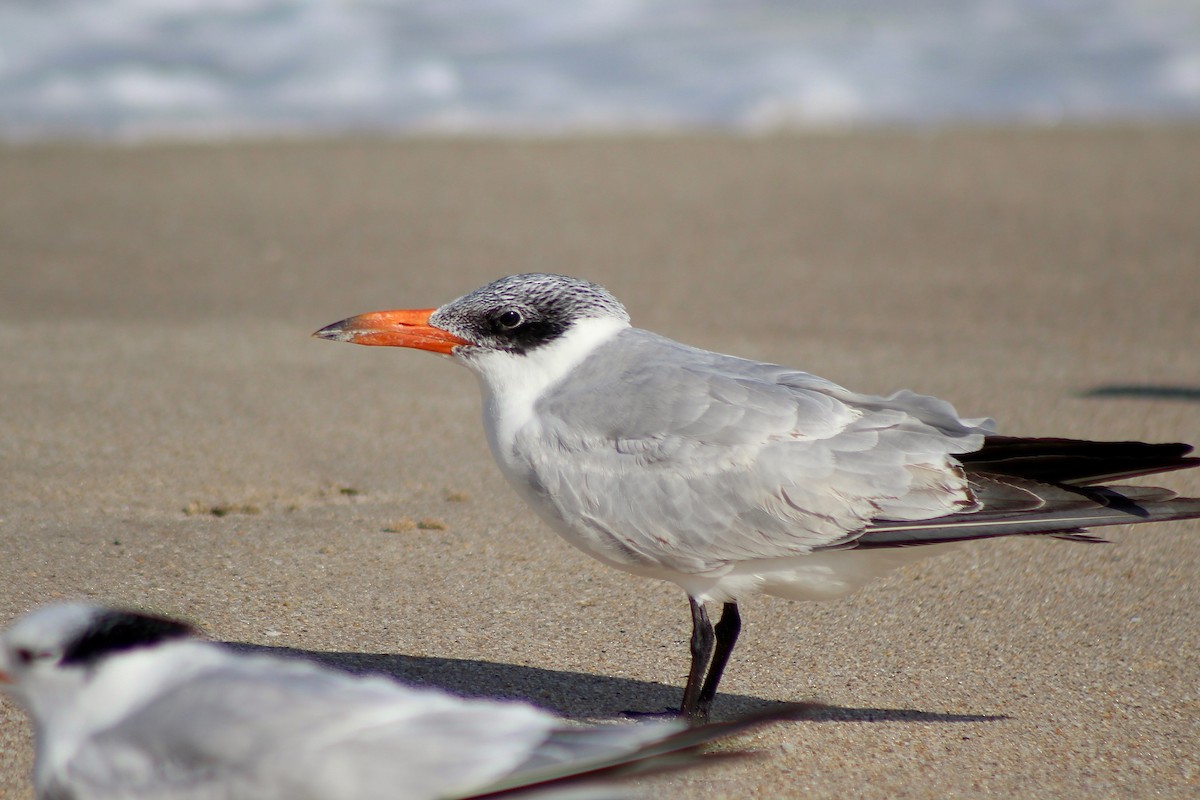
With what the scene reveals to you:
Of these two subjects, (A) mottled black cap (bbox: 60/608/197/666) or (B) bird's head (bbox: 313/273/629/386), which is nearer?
(A) mottled black cap (bbox: 60/608/197/666)

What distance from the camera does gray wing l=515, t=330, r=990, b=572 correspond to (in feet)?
10.2

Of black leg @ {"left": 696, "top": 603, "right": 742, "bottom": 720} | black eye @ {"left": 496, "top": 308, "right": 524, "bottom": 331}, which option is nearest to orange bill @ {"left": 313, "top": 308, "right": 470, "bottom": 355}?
black eye @ {"left": 496, "top": 308, "right": 524, "bottom": 331}

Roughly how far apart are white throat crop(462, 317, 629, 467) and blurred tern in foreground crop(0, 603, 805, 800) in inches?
40.7

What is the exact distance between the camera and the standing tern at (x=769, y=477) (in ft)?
10.2

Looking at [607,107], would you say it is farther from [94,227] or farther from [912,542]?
[912,542]

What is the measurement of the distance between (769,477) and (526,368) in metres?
0.69

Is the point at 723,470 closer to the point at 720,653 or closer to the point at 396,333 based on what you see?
the point at 720,653

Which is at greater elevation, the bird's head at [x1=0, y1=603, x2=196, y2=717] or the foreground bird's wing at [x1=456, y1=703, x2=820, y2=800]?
the bird's head at [x1=0, y1=603, x2=196, y2=717]

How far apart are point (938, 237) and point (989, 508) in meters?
6.40

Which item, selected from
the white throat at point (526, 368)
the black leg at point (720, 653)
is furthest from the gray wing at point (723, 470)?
the black leg at point (720, 653)

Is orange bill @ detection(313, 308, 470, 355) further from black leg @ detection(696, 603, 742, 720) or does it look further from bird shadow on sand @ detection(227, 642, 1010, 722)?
black leg @ detection(696, 603, 742, 720)

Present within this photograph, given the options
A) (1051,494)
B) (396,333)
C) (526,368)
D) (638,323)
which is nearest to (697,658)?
(526,368)

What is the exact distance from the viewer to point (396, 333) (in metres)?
3.42

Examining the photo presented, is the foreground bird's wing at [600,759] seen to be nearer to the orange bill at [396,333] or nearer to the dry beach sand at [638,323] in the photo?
the dry beach sand at [638,323]
